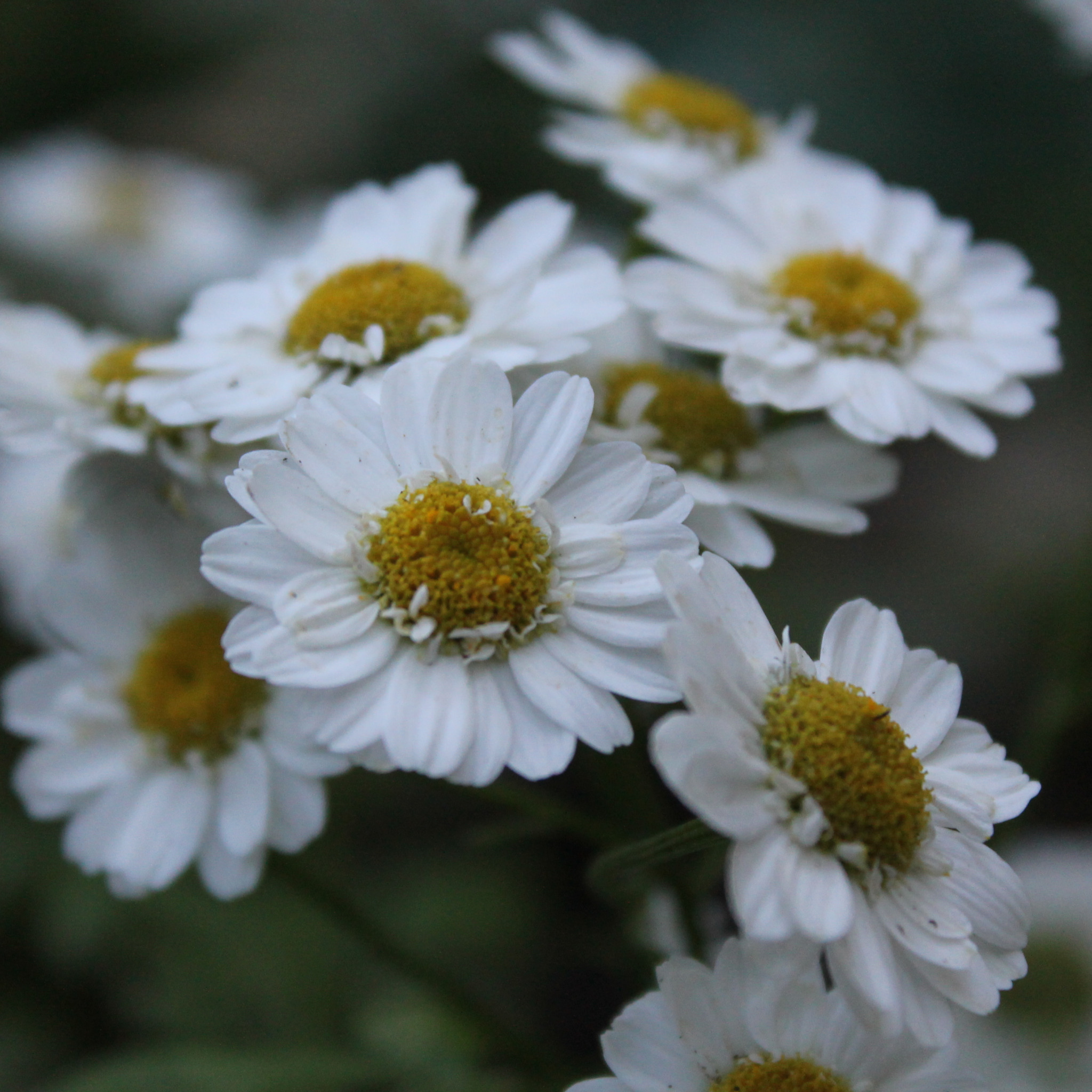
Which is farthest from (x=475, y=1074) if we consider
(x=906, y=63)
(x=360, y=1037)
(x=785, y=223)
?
(x=906, y=63)

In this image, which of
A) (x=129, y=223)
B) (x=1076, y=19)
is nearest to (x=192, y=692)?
(x=1076, y=19)

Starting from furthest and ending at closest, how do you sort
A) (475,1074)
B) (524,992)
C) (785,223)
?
(524,992) < (475,1074) < (785,223)

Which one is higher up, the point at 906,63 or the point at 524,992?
the point at 906,63

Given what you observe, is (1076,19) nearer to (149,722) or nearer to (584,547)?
(584,547)

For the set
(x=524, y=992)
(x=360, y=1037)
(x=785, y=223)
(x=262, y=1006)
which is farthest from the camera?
(x=524, y=992)

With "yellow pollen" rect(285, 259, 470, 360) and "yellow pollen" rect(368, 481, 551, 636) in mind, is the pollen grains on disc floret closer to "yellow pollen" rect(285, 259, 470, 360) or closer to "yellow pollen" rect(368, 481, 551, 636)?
"yellow pollen" rect(368, 481, 551, 636)

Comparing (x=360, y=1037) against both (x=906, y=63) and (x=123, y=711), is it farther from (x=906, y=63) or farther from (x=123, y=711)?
(x=906, y=63)

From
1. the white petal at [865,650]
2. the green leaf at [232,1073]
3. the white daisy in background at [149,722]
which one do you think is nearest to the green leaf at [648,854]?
the white petal at [865,650]
